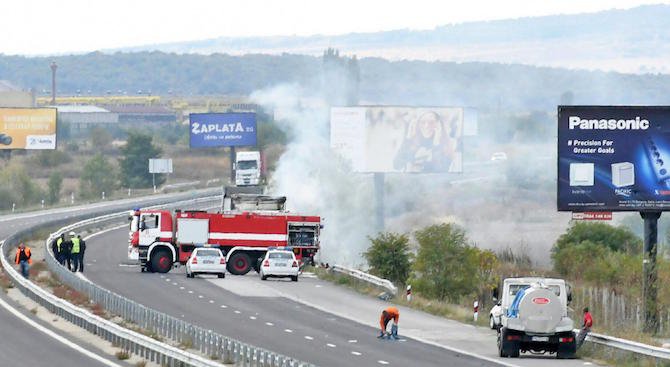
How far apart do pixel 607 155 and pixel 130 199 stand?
82558 millimetres

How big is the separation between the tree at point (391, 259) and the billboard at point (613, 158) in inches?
699

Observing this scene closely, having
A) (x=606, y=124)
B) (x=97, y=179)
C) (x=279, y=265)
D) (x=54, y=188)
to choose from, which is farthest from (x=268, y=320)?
(x=97, y=179)

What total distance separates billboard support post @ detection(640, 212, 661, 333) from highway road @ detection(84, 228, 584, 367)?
5.62 meters

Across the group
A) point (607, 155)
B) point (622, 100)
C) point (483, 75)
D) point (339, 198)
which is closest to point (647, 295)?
point (607, 155)

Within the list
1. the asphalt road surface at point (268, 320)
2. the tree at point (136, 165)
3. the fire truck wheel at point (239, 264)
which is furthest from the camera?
the tree at point (136, 165)

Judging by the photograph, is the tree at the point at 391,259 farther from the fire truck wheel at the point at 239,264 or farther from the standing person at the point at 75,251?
the standing person at the point at 75,251

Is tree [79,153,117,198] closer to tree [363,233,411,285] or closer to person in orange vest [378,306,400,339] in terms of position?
tree [363,233,411,285]

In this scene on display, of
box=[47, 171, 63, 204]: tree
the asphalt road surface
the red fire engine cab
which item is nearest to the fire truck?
the red fire engine cab

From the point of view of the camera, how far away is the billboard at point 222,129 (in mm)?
126188

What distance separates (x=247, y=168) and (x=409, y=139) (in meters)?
16.7

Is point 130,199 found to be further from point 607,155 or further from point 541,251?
point 607,155

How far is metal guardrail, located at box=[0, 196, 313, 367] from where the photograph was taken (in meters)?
30.2

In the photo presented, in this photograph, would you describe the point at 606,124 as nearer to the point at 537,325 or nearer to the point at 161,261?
the point at 537,325

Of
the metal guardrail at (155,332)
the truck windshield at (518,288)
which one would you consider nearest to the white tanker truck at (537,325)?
the truck windshield at (518,288)
